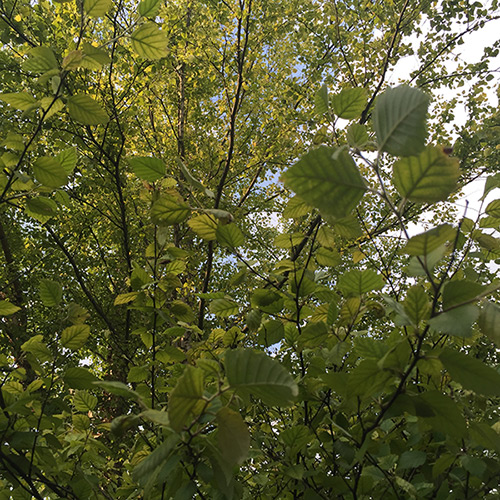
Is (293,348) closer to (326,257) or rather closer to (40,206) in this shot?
(326,257)

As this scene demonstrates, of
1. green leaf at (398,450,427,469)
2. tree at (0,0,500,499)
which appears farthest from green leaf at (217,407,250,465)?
green leaf at (398,450,427,469)

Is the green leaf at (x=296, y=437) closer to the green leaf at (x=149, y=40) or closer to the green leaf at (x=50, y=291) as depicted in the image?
the green leaf at (x=50, y=291)

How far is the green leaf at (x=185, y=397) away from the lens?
0.77m

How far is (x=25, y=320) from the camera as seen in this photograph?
6.78 metres

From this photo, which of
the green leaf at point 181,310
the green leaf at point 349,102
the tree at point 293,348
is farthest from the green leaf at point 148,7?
the green leaf at point 181,310

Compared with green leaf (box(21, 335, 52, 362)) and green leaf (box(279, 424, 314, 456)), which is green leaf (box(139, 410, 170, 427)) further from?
green leaf (box(21, 335, 52, 362))

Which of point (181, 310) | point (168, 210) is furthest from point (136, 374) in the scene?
point (168, 210)

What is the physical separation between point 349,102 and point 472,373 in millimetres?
832

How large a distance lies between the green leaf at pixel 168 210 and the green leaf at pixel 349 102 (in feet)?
1.87

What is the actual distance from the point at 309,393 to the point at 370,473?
12.7 inches

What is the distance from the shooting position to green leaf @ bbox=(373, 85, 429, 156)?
0.66 meters

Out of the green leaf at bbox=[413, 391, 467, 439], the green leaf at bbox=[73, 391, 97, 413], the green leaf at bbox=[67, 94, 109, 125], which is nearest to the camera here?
the green leaf at bbox=[413, 391, 467, 439]

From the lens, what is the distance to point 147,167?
1.31 metres

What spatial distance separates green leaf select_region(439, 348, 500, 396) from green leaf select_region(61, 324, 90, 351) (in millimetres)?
1181
